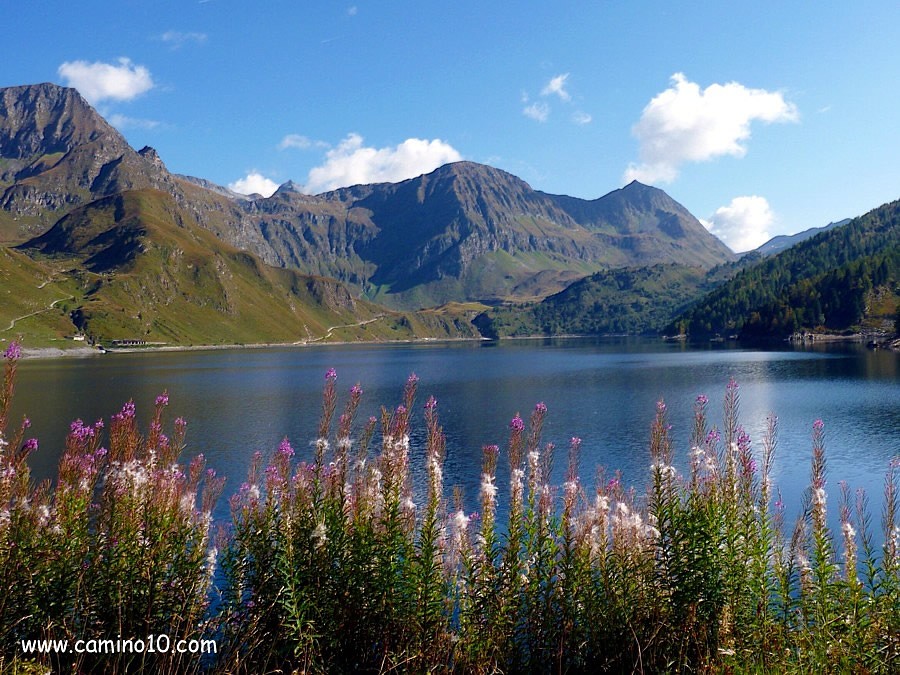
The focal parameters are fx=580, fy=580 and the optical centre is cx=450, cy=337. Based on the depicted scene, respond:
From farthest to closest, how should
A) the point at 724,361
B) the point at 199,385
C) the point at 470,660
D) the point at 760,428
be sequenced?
the point at 724,361 < the point at 199,385 < the point at 760,428 < the point at 470,660

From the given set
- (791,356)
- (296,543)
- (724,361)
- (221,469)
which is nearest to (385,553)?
(296,543)

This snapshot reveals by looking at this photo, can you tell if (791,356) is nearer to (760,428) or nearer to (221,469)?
(760,428)

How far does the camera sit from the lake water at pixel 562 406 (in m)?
52.5

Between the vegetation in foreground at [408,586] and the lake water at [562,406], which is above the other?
the vegetation in foreground at [408,586]

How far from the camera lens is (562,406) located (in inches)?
3551

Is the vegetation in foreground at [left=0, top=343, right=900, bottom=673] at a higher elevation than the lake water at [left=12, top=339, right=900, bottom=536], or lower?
higher

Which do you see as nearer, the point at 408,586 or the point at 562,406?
the point at 408,586

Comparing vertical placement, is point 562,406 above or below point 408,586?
below

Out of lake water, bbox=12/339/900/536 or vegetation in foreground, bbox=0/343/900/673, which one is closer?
vegetation in foreground, bbox=0/343/900/673

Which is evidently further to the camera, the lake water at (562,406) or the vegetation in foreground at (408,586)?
the lake water at (562,406)

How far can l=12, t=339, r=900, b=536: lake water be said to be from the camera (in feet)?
172

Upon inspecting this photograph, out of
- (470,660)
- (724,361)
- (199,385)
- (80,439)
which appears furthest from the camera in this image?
(724,361)

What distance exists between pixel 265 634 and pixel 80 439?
5932 millimetres

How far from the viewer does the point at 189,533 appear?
11.8 metres
